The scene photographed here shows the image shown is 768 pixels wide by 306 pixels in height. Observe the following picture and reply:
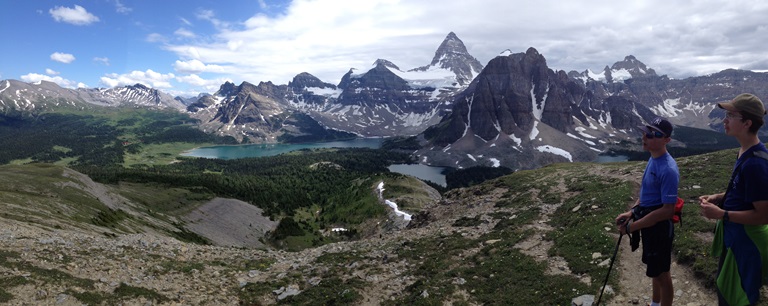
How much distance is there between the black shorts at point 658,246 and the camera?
9188 mm

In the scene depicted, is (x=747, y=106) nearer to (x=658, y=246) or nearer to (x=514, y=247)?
(x=658, y=246)

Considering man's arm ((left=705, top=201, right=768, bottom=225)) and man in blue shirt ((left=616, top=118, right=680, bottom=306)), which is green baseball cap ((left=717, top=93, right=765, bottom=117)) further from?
man's arm ((left=705, top=201, right=768, bottom=225))

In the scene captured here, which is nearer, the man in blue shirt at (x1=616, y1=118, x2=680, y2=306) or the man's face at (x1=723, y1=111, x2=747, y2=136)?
the man's face at (x1=723, y1=111, x2=747, y2=136)

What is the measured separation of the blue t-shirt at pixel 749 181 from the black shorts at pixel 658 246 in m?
1.84

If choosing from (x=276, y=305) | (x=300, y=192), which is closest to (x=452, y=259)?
(x=276, y=305)

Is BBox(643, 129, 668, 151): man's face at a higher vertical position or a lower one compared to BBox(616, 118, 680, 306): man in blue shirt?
higher

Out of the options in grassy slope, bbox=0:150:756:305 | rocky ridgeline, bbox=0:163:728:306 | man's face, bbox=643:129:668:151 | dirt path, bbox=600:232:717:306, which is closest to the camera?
man's face, bbox=643:129:668:151

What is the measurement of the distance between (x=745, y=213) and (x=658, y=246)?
106 inches

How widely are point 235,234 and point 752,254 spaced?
269 feet

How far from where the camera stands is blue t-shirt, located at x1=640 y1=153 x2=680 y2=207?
8.65 metres

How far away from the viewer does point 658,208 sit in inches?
360

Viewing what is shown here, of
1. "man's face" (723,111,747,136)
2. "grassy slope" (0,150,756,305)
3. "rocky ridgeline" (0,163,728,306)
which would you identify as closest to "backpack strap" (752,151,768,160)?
"man's face" (723,111,747,136)

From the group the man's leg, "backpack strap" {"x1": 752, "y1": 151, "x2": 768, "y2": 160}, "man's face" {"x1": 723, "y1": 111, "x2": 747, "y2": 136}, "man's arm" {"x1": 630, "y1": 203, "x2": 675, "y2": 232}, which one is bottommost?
the man's leg

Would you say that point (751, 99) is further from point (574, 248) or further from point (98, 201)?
point (98, 201)
